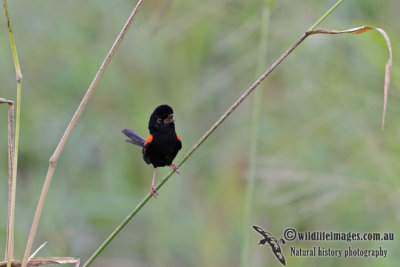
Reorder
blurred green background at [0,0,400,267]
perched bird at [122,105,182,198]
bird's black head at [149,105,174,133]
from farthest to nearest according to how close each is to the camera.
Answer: blurred green background at [0,0,400,267]
perched bird at [122,105,182,198]
bird's black head at [149,105,174,133]

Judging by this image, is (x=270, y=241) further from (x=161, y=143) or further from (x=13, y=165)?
(x=13, y=165)

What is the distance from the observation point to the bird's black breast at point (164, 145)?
7.60 feet

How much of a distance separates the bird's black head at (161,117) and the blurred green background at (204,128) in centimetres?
71

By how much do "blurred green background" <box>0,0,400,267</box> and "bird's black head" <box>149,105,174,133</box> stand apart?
71 cm

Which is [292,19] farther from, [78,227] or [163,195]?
[78,227]

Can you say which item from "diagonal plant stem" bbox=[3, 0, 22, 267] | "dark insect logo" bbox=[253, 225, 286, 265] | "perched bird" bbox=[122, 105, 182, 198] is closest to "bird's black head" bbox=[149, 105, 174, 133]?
"perched bird" bbox=[122, 105, 182, 198]

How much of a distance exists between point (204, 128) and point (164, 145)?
8.10 feet

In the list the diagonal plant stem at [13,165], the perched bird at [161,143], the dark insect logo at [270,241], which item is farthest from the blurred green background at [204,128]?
the diagonal plant stem at [13,165]

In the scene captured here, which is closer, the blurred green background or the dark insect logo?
the dark insect logo

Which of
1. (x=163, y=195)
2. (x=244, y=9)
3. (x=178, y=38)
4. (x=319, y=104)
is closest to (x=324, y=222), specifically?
(x=319, y=104)

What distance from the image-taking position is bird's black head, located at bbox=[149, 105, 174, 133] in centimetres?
215

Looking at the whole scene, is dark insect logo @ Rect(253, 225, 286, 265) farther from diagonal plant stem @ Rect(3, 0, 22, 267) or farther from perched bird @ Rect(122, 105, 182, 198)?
diagonal plant stem @ Rect(3, 0, 22, 267)

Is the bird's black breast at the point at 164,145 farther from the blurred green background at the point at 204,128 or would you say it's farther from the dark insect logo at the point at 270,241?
the blurred green background at the point at 204,128

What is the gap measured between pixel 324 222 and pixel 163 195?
3.46 feet
